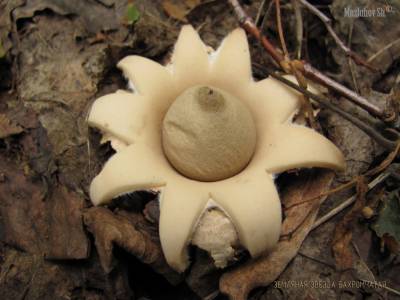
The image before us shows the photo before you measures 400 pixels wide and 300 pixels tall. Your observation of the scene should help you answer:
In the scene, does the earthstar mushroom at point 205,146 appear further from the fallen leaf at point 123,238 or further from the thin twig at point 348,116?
the fallen leaf at point 123,238

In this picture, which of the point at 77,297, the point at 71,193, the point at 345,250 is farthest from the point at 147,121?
the point at 345,250

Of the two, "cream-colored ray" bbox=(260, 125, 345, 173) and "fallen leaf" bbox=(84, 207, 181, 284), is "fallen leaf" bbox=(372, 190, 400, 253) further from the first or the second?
"fallen leaf" bbox=(84, 207, 181, 284)

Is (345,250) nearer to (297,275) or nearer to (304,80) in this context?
(297,275)

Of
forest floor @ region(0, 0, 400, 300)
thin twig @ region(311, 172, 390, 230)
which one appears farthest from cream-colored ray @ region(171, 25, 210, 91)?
thin twig @ region(311, 172, 390, 230)

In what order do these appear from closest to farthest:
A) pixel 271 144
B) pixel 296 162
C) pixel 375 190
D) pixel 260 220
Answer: pixel 260 220 < pixel 296 162 < pixel 271 144 < pixel 375 190

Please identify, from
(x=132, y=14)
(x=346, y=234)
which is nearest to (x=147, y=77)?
(x=132, y=14)

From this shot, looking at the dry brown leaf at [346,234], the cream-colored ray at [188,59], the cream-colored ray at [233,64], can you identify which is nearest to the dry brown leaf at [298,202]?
the dry brown leaf at [346,234]
